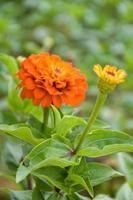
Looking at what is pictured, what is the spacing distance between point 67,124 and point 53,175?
0.08 metres

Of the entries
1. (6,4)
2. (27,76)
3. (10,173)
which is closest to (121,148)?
(27,76)

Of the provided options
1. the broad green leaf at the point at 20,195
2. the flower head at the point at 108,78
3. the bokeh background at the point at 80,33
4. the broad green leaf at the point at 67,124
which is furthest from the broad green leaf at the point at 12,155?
the bokeh background at the point at 80,33

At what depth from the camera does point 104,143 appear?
0.83m

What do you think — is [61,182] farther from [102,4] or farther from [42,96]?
[102,4]

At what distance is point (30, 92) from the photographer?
84cm

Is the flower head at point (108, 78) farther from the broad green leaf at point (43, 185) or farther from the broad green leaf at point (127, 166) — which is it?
the broad green leaf at point (127, 166)

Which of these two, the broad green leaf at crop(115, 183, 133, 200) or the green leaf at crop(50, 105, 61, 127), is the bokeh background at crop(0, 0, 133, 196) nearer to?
the broad green leaf at crop(115, 183, 133, 200)

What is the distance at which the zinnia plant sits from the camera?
0.78 metres

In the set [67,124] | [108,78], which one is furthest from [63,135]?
[108,78]

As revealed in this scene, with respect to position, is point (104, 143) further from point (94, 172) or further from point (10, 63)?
point (10, 63)

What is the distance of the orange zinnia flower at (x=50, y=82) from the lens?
2.70 feet

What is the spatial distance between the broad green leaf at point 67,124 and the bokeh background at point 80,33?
1078mm

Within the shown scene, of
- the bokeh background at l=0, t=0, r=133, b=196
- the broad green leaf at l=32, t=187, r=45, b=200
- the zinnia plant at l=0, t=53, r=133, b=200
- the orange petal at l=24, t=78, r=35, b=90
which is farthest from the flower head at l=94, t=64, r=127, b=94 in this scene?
the bokeh background at l=0, t=0, r=133, b=196

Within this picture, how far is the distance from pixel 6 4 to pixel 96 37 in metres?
0.50
